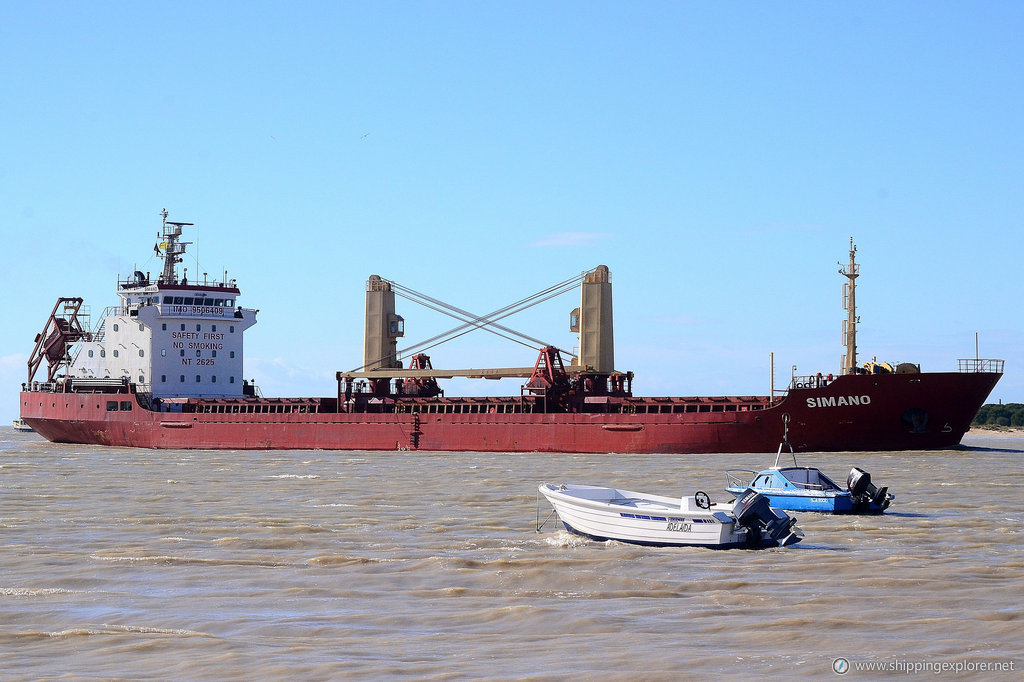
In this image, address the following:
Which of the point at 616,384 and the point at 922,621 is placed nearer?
the point at 922,621

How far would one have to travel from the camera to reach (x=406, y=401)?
173ft

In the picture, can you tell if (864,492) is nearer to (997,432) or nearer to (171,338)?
(171,338)

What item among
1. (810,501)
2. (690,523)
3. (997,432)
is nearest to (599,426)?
(810,501)

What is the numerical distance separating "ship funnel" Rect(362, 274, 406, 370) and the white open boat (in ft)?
120

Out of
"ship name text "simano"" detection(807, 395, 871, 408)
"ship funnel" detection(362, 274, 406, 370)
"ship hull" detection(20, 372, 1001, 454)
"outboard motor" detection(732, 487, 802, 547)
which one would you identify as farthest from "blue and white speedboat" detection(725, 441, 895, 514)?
"ship funnel" detection(362, 274, 406, 370)

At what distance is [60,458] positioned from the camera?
46688mm

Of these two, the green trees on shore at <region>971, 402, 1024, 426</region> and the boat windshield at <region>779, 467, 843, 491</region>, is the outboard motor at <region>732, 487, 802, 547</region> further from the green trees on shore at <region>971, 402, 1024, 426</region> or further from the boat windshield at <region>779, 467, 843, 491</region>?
the green trees on shore at <region>971, 402, 1024, 426</region>

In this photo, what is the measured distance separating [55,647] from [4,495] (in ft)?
59.8

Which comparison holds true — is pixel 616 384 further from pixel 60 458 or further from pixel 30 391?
pixel 30 391

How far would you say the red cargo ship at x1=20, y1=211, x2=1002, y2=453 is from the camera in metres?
39.7

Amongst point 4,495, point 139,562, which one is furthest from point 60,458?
point 139,562

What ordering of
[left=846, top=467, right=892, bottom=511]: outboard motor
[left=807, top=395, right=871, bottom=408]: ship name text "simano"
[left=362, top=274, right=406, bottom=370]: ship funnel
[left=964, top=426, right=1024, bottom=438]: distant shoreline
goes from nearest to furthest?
1. [left=846, top=467, right=892, bottom=511]: outboard motor
2. [left=807, top=395, right=871, bottom=408]: ship name text "simano"
3. [left=362, top=274, right=406, bottom=370]: ship funnel
4. [left=964, top=426, right=1024, bottom=438]: distant shoreline

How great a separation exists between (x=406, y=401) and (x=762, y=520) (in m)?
35.8

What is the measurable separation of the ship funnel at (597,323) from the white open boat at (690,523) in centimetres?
2999
